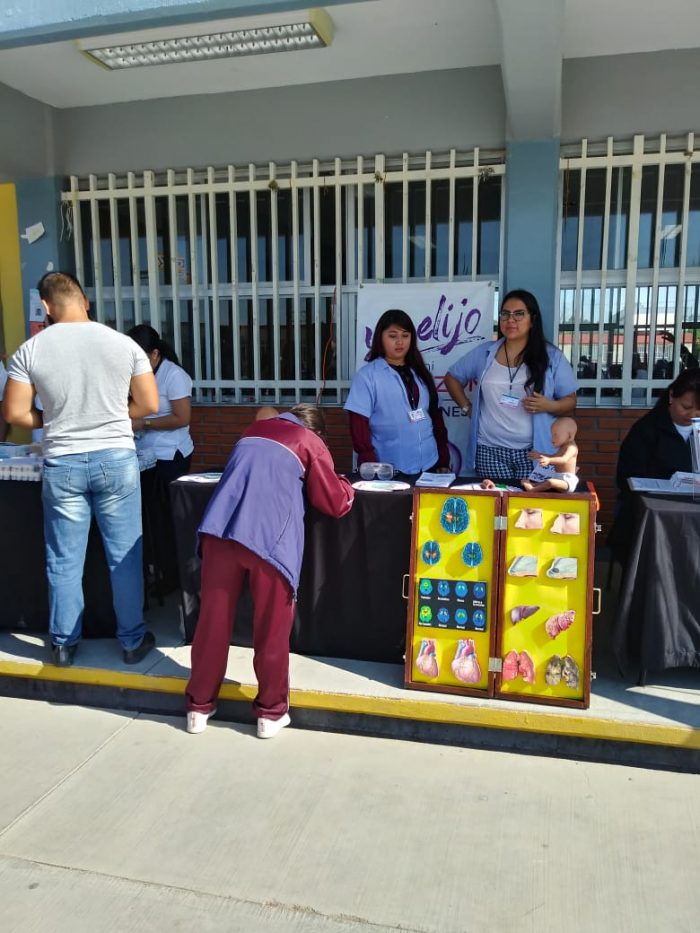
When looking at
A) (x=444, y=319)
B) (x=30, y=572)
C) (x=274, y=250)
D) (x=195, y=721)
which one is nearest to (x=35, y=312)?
(x=274, y=250)

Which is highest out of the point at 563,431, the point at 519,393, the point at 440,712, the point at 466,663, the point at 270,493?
the point at 519,393

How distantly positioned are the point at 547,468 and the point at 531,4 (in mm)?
2202

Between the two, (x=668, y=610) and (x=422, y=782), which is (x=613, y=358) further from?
(x=422, y=782)

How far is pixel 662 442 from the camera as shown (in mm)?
4051

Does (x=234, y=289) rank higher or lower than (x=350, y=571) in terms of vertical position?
higher

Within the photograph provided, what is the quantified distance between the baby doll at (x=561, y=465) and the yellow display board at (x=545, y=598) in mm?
98

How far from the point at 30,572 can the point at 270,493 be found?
168 cm

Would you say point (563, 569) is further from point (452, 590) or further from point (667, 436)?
point (667, 436)

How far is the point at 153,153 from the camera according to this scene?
584 cm

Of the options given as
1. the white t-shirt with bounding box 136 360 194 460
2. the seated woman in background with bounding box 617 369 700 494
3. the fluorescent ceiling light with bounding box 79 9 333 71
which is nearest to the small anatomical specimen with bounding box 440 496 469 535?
the seated woman in background with bounding box 617 369 700 494

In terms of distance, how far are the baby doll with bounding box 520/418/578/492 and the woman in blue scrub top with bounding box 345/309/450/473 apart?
0.97 m

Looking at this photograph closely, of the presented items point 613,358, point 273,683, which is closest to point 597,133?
point 613,358

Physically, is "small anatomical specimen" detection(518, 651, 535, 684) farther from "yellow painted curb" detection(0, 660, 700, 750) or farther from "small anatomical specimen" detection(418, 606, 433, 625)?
"small anatomical specimen" detection(418, 606, 433, 625)

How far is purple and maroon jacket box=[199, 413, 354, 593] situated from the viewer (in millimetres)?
3084
